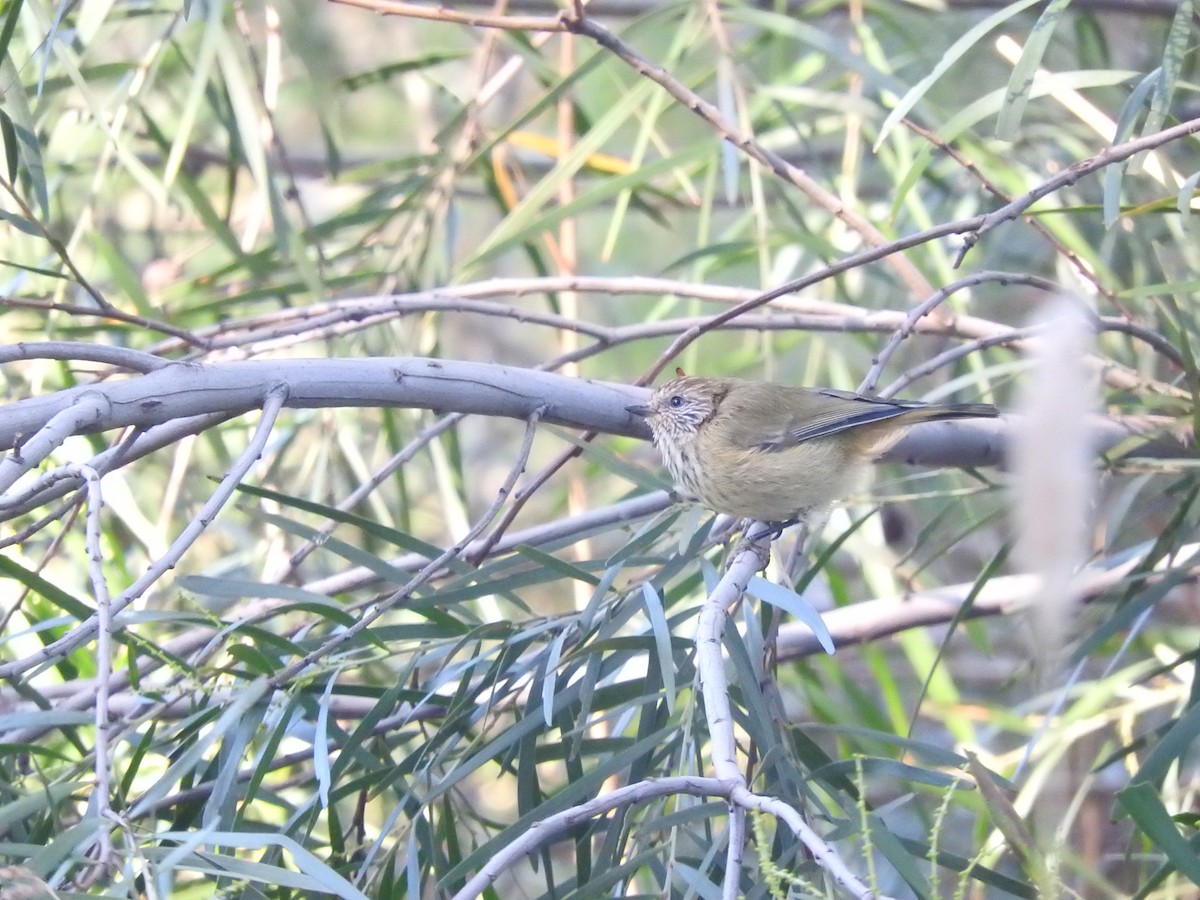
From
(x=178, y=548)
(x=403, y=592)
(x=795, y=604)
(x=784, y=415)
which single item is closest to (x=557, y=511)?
(x=784, y=415)

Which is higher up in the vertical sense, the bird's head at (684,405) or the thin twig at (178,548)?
the bird's head at (684,405)

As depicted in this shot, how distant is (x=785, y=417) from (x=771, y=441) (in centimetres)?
11

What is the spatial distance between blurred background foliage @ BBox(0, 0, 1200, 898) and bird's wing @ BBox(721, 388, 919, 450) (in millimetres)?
275

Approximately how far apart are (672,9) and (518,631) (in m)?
1.85

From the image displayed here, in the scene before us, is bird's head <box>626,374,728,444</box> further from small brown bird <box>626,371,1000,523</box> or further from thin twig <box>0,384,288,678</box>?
→ thin twig <box>0,384,288,678</box>

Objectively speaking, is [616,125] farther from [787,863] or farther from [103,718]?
[103,718]

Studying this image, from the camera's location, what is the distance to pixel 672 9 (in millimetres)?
3158

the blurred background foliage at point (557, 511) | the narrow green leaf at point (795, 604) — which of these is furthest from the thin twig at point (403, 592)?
the narrow green leaf at point (795, 604)

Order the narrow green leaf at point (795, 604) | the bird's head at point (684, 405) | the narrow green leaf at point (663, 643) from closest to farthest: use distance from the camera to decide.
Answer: the narrow green leaf at point (795, 604) → the narrow green leaf at point (663, 643) → the bird's head at point (684, 405)

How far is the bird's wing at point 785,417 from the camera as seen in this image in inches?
115

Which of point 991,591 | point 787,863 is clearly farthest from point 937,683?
point 787,863

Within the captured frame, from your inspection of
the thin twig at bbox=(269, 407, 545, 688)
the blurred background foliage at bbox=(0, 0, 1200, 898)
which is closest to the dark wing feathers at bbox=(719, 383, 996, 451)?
the blurred background foliage at bbox=(0, 0, 1200, 898)

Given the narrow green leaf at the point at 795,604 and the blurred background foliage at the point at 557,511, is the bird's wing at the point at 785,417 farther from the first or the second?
the narrow green leaf at the point at 795,604

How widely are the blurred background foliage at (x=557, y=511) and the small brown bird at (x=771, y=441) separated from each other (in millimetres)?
210
